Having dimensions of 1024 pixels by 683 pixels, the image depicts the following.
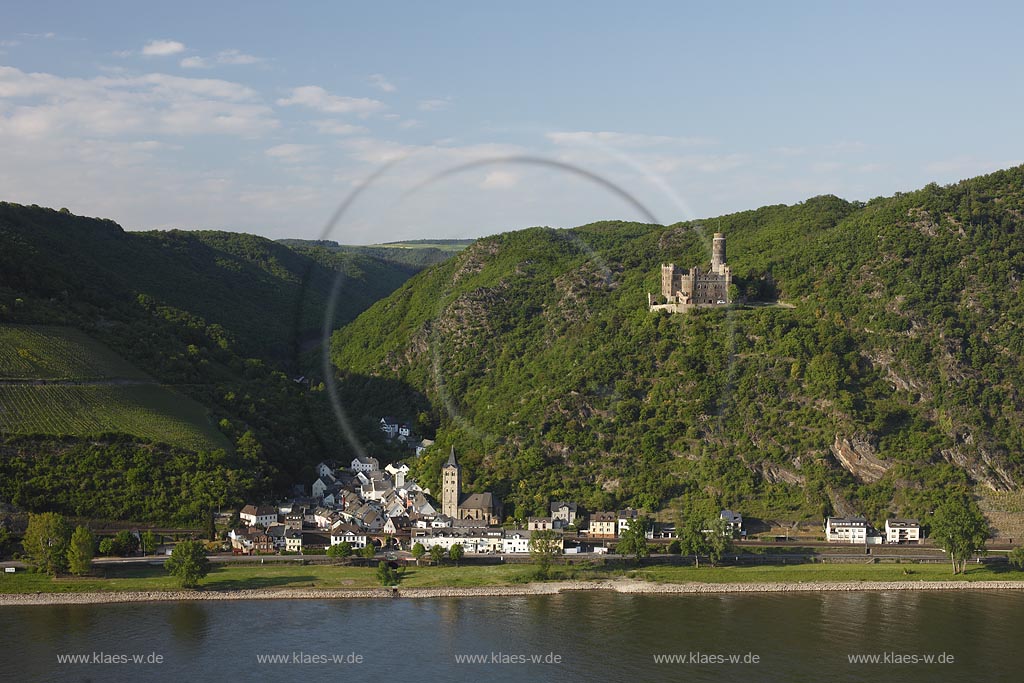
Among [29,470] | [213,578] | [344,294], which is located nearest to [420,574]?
[213,578]

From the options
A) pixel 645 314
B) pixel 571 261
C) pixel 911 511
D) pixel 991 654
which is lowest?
pixel 991 654

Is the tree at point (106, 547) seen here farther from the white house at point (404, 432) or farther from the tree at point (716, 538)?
the white house at point (404, 432)

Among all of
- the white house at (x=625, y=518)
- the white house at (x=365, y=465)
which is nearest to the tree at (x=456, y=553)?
the white house at (x=625, y=518)

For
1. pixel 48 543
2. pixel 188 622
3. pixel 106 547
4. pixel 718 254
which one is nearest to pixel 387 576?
pixel 188 622

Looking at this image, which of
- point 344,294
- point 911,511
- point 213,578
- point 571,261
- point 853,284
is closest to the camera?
point 213,578

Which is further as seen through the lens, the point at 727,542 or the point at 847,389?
the point at 847,389

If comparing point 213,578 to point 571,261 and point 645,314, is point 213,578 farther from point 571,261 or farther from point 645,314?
point 571,261
